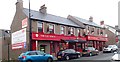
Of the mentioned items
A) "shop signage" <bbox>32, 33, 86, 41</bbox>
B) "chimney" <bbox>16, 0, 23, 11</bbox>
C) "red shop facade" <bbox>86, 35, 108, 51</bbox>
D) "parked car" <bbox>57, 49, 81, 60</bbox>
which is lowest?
"parked car" <bbox>57, 49, 81, 60</bbox>

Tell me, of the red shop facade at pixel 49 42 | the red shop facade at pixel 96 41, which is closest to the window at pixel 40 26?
the red shop facade at pixel 49 42

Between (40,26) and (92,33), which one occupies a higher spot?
(40,26)

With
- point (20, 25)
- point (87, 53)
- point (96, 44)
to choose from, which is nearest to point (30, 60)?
point (20, 25)

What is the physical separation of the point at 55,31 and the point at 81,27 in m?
8.84

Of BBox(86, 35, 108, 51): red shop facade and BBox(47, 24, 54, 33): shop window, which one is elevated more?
BBox(47, 24, 54, 33): shop window

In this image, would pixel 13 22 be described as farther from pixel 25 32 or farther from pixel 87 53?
pixel 87 53

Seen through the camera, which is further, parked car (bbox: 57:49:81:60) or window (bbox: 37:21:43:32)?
window (bbox: 37:21:43:32)

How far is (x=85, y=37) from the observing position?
41.5 meters

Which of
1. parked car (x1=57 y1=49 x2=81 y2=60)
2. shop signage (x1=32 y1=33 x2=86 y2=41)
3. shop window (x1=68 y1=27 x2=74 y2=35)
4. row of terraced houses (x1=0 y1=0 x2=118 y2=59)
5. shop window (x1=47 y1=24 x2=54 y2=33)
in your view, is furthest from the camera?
shop window (x1=68 y1=27 x2=74 y2=35)

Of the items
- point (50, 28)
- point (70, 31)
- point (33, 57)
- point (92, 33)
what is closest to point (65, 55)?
point (50, 28)

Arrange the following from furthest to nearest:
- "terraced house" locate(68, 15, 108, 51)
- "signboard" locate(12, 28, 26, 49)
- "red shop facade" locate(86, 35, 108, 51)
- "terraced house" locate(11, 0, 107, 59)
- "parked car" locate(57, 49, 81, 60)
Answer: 1. "red shop facade" locate(86, 35, 108, 51)
2. "terraced house" locate(68, 15, 108, 51)
3. "terraced house" locate(11, 0, 107, 59)
4. "parked car" locate(57, 49, 81, 60)
5. "signboard" locate(12, 28, 26, 49)

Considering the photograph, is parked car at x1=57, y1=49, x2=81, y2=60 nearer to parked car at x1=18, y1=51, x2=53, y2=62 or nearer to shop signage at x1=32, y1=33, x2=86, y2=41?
shop signage at x1=32, y1=33, x2=86, y2=41

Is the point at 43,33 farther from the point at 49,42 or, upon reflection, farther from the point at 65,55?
the point at 65,55

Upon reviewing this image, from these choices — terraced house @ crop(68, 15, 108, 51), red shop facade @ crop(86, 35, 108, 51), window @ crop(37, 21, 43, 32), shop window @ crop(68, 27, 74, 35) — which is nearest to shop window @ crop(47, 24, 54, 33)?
window @ crop(37, 21, 43, 32)
